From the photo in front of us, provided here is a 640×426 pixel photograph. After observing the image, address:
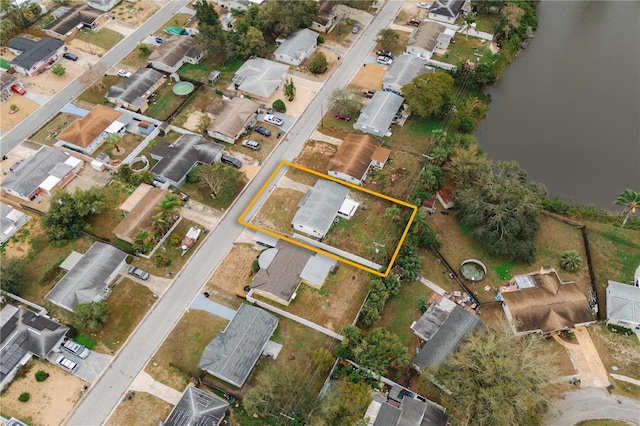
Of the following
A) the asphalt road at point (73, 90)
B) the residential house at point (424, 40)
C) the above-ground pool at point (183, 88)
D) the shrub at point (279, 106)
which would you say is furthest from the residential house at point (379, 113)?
the asphalt road at point (73, 90)

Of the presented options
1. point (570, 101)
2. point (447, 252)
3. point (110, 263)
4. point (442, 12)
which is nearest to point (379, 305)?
point (447, 252)

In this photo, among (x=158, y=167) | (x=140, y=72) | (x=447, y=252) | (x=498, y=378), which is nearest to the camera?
(x=498, y=378)

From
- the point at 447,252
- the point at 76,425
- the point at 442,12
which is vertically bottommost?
the point at 76,425

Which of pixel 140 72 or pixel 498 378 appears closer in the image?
pixel 498 378

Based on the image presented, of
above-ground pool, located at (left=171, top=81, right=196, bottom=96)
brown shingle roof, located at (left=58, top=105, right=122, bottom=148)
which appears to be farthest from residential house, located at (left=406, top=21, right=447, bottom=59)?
brown shingle roof, located at (left=58, top=105, right=122, bottom=148)

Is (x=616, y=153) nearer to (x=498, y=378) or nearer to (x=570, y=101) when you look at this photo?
(x=570, y=101)

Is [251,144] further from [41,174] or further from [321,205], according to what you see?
[41,174]
